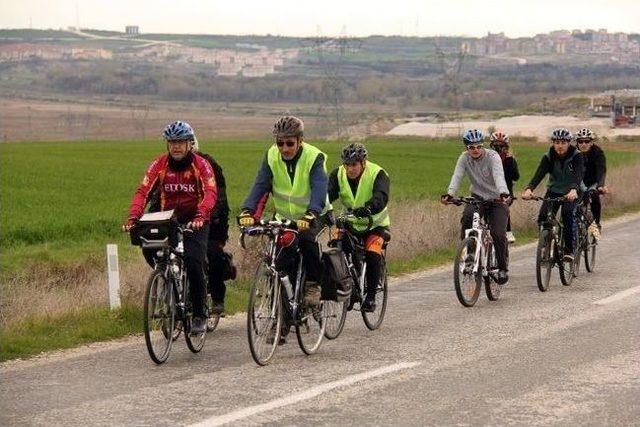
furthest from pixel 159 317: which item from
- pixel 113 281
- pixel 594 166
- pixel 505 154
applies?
pixel 594 166

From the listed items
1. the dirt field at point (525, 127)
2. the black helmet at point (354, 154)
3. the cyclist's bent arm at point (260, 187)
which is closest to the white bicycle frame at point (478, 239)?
the black helmet at point (354, 154)

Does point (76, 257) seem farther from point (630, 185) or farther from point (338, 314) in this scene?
point (630, 185)

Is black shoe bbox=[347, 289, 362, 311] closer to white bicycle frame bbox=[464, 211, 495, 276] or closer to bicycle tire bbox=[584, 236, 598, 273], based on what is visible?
white bicycle frame bbox=[464, 211, 495, 276]

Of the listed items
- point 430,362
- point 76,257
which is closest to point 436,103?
point 76,257

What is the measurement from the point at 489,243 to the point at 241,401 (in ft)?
20.8

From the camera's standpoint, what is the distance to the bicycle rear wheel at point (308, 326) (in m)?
11.0

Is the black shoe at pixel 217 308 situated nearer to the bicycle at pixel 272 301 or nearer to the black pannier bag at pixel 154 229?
the bicycle at pixel 272 301

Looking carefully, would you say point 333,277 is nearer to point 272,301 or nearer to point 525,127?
point 272,301

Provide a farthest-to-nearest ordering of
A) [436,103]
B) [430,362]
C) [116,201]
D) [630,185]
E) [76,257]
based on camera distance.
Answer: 1. [436,103]
2. [116,201]
3. [630,185]
4. [76,257]
5. [430,362]

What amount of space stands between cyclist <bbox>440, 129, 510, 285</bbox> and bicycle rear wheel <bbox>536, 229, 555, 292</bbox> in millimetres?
981

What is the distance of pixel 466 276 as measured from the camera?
1459cm

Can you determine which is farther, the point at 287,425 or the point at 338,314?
the point at 338,314

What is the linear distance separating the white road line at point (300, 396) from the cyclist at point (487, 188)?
4419 mm

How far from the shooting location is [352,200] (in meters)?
12.3
